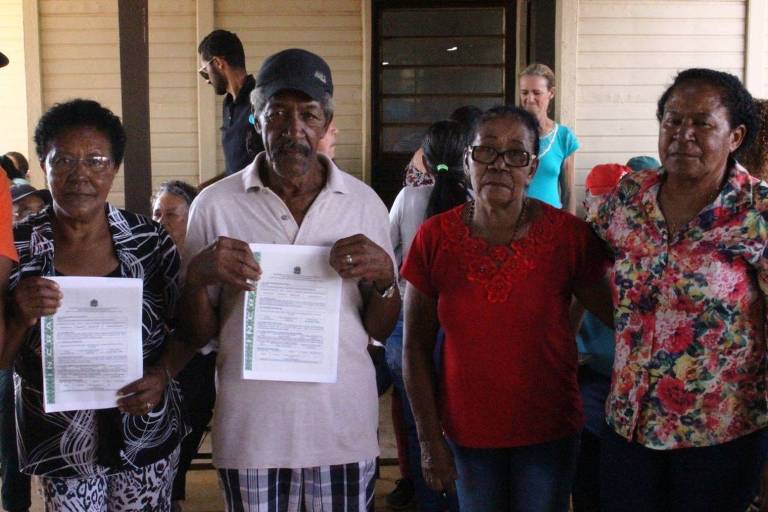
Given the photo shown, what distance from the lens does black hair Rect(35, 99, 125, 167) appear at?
2064 mm

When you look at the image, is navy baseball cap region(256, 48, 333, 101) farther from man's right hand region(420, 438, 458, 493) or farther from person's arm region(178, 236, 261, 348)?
man's right hand region(420, 438, 458, 493)

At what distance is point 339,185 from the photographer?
2.08 m

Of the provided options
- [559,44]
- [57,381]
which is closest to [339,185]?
[57,381]

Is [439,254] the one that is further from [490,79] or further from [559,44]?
[490,79]

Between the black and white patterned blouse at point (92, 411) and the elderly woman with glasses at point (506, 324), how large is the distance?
721 millimetres

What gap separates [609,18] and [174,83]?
13.0ft

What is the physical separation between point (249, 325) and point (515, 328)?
2.38ft

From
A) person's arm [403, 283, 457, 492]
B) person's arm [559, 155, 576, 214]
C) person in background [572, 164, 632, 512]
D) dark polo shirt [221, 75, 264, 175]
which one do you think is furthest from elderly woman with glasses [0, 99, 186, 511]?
person's arm [559, 155, 576, 214]

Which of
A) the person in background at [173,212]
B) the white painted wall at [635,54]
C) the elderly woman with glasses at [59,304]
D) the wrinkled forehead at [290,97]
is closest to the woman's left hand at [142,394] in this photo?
the elderly woman with glasses at [59,304]

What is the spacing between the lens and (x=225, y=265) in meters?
1.89

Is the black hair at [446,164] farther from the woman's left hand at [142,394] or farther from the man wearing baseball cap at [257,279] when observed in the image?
the woman's left hand at [142,394]

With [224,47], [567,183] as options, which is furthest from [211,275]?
[567,183]

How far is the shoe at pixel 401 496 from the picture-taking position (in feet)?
13.5

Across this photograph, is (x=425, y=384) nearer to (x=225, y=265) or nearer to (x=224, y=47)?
(x=225, y=265)
